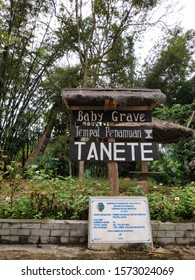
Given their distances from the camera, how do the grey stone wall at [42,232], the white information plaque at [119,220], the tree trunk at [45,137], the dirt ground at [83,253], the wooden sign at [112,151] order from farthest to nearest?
1. the tree trunk at [45,137]
2. the wooden sign at [112,151]
3. the grey stone wall at [42,232]
4. the white information plaque at [119,220]
5. the dirt ground at [83,253]

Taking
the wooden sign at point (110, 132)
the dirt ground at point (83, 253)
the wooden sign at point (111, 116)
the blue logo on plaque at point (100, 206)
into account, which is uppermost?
the wooden sign at point (111, 116)

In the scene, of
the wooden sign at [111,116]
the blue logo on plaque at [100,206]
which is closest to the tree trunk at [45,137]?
the wooden sign at [111,116]

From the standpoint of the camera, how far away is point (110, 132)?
3.70 meters

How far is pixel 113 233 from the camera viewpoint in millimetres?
2984

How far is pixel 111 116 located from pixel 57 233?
6.05ft

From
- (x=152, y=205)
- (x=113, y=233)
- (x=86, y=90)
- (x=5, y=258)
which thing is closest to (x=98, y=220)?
(x=113, y=233)

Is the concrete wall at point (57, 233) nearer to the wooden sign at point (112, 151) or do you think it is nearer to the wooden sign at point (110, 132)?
the wooden sign at point (112, 151)

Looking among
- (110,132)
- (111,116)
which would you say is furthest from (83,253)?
(111,116)

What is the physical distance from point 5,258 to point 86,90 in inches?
95.4

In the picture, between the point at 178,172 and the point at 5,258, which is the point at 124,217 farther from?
the point at 178,172

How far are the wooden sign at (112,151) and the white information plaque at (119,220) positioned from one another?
0.61 metres

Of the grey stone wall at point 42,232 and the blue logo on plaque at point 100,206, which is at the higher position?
the blue logo on plaque at point 100,206

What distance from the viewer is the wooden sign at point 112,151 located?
3.55 meters

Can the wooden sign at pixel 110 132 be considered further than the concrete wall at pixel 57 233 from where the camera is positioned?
Yes
